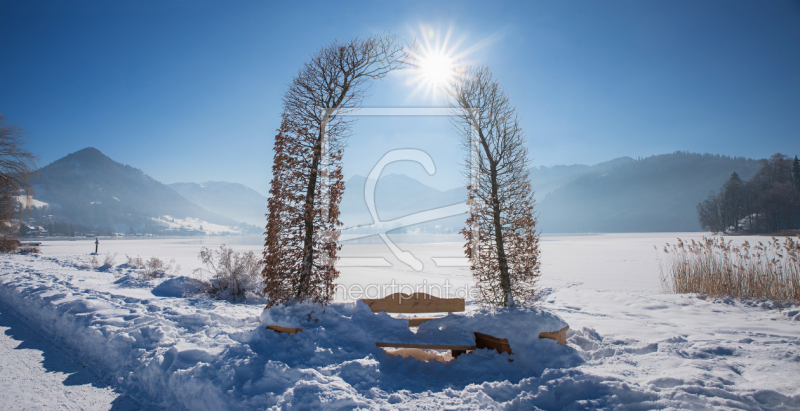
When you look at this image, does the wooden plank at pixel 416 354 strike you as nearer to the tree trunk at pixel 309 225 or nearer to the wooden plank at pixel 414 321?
the wooden plank at pixel 414 321

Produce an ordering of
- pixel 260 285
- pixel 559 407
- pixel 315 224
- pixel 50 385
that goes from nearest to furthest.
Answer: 1. pixel 559 407
2. pixel 50 385
3. pixel 315 224
4. pixel 260 285

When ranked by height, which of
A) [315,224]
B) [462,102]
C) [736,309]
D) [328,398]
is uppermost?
[462,102]

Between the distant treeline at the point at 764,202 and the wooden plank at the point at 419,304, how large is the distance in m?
61.2

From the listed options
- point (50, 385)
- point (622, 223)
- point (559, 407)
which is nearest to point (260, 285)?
point (50, 385)

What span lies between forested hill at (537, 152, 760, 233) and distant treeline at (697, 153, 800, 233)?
85064 mm

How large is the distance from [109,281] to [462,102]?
1259 centimetres

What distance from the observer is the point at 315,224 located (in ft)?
16.3

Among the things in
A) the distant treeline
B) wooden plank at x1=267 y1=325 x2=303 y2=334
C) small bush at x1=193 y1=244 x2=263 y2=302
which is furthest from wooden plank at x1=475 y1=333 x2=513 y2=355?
the distant treeline

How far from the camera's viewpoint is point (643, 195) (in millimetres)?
159625

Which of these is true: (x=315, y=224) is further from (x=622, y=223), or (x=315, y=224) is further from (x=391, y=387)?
(x=622, y=223)

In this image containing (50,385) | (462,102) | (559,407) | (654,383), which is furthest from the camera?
(462,102)

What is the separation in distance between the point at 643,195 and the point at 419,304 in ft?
648

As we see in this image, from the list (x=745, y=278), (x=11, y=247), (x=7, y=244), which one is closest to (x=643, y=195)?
(x=745, y=278)

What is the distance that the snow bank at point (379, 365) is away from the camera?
279 cm
